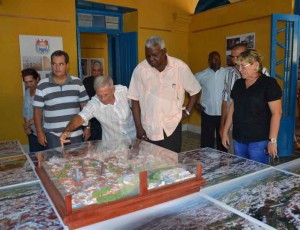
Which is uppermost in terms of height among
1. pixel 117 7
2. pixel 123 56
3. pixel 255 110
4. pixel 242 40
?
pixel 117 7

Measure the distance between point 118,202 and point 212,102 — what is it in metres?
3.18

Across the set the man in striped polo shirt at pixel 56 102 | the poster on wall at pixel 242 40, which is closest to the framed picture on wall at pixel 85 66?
the poster on wall at pixel 242 40

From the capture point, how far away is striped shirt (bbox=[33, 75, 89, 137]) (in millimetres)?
2654

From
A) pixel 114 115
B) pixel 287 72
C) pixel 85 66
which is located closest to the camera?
pixel 114 115

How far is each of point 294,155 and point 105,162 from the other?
402 cm

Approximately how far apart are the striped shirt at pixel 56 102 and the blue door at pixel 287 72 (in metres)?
3.09

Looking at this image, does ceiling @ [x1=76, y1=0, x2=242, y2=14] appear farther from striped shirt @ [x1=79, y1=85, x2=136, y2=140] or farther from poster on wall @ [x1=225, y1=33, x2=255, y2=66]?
striped shirt @ [x1=79, y1=85, x2=136, y2=140]

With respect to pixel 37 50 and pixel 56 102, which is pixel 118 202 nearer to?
pixel 56 102

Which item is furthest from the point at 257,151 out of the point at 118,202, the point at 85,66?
the point at 85,66

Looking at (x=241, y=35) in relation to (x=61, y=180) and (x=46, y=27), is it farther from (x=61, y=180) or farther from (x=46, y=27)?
(x=61, y=180)

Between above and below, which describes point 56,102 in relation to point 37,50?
below

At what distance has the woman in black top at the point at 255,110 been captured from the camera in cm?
217

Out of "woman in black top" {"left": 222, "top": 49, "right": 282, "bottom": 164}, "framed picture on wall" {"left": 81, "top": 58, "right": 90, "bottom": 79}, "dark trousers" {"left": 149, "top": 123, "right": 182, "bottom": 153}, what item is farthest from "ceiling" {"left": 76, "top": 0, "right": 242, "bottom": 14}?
"woman in black top" {"left": 222, "top": 49, "right": 282, "bottom": 164}

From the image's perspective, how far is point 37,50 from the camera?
4883mm
